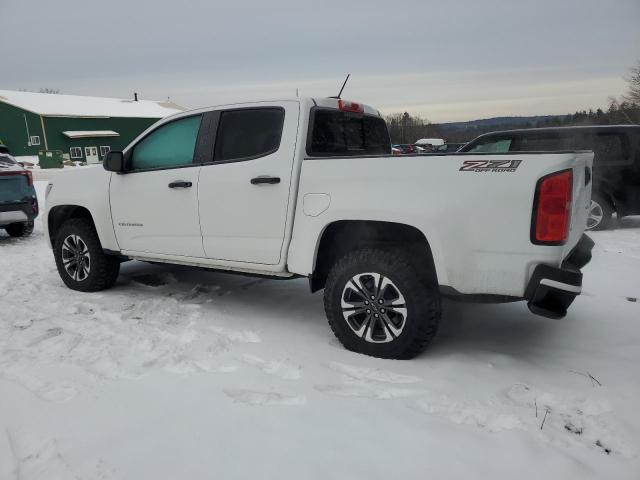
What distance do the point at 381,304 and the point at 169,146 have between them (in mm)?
2529

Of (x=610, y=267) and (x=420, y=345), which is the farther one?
(x=610, y=267)

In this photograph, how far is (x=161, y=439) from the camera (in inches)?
88.9

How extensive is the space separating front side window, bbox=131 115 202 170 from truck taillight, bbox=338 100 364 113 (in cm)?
126

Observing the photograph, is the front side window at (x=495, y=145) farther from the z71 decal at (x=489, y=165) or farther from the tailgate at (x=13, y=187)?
the tailgate at (x=13, y=187)

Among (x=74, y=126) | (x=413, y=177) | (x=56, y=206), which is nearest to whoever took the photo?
(x=413, y=177)

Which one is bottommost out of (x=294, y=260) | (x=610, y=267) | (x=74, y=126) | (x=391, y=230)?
(x=610, y=267)

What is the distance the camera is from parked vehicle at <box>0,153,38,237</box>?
7488 mm

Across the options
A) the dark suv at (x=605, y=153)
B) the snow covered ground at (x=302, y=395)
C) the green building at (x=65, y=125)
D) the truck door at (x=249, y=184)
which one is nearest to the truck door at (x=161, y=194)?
the truck door at (x=249, y=184)

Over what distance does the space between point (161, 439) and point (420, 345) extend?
1.67 metres

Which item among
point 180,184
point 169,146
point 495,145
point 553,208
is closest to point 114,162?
point 169,146

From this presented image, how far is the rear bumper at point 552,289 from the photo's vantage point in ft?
8.43

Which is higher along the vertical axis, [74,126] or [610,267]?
[74,126]

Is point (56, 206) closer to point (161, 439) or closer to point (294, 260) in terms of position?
point (294, 260)

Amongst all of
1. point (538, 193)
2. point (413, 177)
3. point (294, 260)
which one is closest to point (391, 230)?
point (413, 177)
